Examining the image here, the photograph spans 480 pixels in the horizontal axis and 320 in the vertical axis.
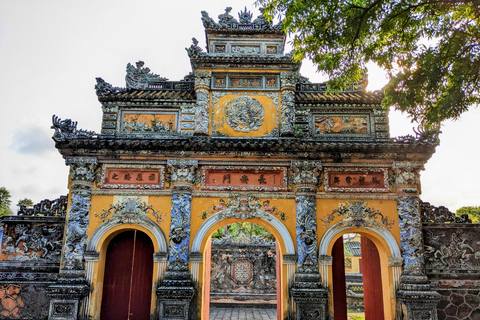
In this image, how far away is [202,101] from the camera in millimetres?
11781

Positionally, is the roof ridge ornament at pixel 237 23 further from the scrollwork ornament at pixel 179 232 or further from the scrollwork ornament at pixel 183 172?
the scrollwork ornament at pixel 179 232

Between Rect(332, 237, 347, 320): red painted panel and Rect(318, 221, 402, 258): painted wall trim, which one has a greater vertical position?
Rect(318, 221, 402, 258): painted wall trim

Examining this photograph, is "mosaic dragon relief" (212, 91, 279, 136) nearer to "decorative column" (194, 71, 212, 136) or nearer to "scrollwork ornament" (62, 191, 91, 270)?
"decorative column" (194, 71, 212, 136)

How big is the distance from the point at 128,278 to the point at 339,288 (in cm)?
626

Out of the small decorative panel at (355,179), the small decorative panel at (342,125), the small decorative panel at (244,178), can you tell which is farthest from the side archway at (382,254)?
the small decorative panel at (342,125)

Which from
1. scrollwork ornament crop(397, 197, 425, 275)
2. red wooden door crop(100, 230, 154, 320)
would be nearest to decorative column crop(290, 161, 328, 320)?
scrollwork ornament crop(397, 197, 425, 275)

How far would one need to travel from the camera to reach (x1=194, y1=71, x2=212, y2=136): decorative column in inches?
455

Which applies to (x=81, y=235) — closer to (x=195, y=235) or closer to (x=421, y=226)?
(x=195, y=235)

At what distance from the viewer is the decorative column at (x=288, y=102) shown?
1155 cm

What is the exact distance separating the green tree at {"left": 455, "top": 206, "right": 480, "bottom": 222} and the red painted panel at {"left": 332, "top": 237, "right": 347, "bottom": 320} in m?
25.9

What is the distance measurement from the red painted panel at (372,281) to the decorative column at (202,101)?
20.6 feet

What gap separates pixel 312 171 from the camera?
36.4ft

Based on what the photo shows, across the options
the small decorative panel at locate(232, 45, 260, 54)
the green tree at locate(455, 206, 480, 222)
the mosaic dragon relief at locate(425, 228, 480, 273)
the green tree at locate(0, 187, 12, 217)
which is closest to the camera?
the mosaic dragon relief at locate(425, 228, 480, 273)

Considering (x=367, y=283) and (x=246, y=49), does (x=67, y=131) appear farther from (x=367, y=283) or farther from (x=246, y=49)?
(x=367, y=283)
